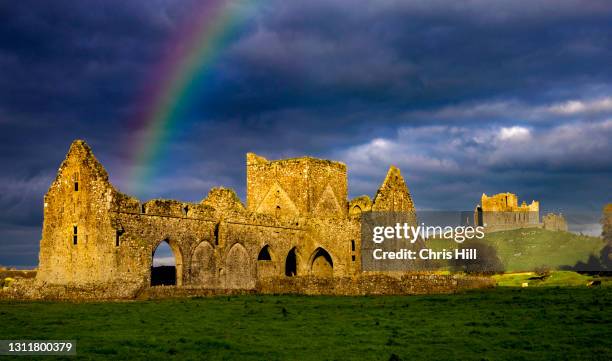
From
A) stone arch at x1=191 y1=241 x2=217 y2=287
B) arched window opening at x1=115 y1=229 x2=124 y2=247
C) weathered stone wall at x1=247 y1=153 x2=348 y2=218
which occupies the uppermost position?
weathered stone wall at x1=247 y1=153 x2=348 y2=218

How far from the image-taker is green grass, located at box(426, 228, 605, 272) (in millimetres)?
100412

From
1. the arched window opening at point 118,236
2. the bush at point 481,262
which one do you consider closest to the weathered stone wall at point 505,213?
the bush at point 481,262

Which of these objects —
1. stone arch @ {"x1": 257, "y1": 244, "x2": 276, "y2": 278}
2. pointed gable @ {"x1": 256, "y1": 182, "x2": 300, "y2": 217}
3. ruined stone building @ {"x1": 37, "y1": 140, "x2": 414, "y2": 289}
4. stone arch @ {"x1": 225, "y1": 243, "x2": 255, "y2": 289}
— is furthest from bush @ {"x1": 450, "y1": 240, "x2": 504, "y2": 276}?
stone arch @ {"x1": 225, "y1": 243, "x2": 255, "y2": 289}

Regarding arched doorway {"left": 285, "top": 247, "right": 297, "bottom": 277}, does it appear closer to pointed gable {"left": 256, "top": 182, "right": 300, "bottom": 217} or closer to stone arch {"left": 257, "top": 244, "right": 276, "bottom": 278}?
pointed gable {"left": 256, "top": 182, "right": 300, "bottom": 217}

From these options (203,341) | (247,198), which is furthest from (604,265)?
(203,341)

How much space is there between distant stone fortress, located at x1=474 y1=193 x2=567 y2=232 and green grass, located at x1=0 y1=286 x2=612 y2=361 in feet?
403

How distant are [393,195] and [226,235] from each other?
1685cm

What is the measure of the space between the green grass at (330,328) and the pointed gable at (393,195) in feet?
79.7

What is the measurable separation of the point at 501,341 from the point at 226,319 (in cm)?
1133

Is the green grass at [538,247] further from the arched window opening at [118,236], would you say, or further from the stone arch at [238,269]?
the arched window opening at [118,236]

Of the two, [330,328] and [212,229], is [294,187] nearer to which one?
[212,229]

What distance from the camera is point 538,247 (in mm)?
125312

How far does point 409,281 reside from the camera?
43.0 meters

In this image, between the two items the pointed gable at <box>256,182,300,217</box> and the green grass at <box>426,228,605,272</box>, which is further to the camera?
the green grass at <box>426,228,605,272</box>
